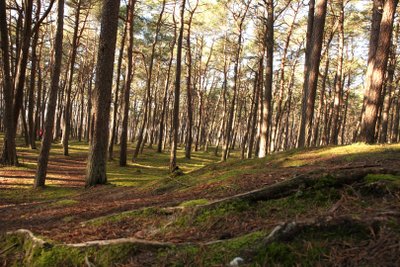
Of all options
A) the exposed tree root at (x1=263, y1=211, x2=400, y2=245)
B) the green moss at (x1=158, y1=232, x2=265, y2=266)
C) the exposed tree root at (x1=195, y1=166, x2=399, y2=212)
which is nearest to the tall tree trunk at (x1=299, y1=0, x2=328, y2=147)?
the exposed tree root at (x1=195, y1=166, x2=399, y2=212)

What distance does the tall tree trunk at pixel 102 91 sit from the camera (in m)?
11.1

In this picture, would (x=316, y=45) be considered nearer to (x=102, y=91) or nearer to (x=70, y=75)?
(x=102, y=91)

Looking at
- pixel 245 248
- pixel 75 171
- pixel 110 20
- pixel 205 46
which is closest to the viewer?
pixel 245 248

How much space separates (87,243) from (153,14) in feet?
96.1

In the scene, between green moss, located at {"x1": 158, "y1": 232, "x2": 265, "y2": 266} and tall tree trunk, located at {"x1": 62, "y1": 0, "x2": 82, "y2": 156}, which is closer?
green moss, located at {"x1": 158, "y1": 232, "x2": 265, "y2": 266}

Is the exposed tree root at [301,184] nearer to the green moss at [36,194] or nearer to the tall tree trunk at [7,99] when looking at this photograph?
the green moss at [36,194]

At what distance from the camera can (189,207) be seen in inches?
174

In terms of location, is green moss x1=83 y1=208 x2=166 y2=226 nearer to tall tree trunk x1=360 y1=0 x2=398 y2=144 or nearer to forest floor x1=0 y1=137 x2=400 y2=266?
forest floor x1=0 y1=137 x2=400 y2=266

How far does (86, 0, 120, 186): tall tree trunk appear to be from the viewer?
Answer: 1108 cm

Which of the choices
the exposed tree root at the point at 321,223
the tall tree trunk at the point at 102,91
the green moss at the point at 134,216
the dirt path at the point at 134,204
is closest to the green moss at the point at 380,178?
the dirt path at the point at 134,204

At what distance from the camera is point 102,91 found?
37.5 ft

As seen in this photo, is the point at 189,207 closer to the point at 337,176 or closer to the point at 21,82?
the point at 337,176

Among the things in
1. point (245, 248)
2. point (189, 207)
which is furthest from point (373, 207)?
point (189, 207)

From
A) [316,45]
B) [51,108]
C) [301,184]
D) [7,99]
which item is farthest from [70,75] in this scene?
[301,184]
